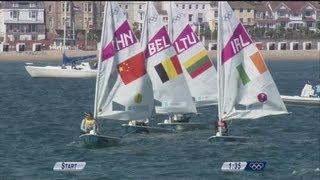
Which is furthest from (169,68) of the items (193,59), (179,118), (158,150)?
(158,150)

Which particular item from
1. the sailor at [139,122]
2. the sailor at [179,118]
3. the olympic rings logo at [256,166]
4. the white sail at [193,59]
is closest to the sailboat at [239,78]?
the sailor at [139,122]

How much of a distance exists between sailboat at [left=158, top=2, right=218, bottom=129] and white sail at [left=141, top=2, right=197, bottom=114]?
5.26ft

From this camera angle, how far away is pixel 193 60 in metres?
65.7

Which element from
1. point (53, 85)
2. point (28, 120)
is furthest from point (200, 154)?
point (53, 85)

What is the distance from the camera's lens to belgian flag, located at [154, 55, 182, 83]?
61.3 meters

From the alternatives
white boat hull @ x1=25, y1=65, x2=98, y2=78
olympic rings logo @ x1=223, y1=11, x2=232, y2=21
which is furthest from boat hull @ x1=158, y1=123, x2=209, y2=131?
white boat hull @ x1=25, y1=65, x2=98, y2=78

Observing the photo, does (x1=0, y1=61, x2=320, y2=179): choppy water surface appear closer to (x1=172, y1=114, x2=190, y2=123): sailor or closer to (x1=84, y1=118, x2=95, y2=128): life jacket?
(x1=172, y1=114, x2=190, y2=123): sailor

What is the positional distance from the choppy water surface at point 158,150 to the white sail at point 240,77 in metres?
1.92

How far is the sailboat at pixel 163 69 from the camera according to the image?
6028cm

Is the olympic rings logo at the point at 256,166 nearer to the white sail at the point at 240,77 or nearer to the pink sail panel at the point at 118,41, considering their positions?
the white sail at the point at 240,77

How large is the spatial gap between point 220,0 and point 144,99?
6.57m

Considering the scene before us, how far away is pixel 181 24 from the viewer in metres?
64.7

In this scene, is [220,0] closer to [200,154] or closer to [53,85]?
[200,154]

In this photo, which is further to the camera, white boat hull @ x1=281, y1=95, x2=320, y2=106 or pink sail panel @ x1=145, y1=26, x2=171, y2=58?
white boat hull @ x1=281, y1=95, x2=320, y2=106
